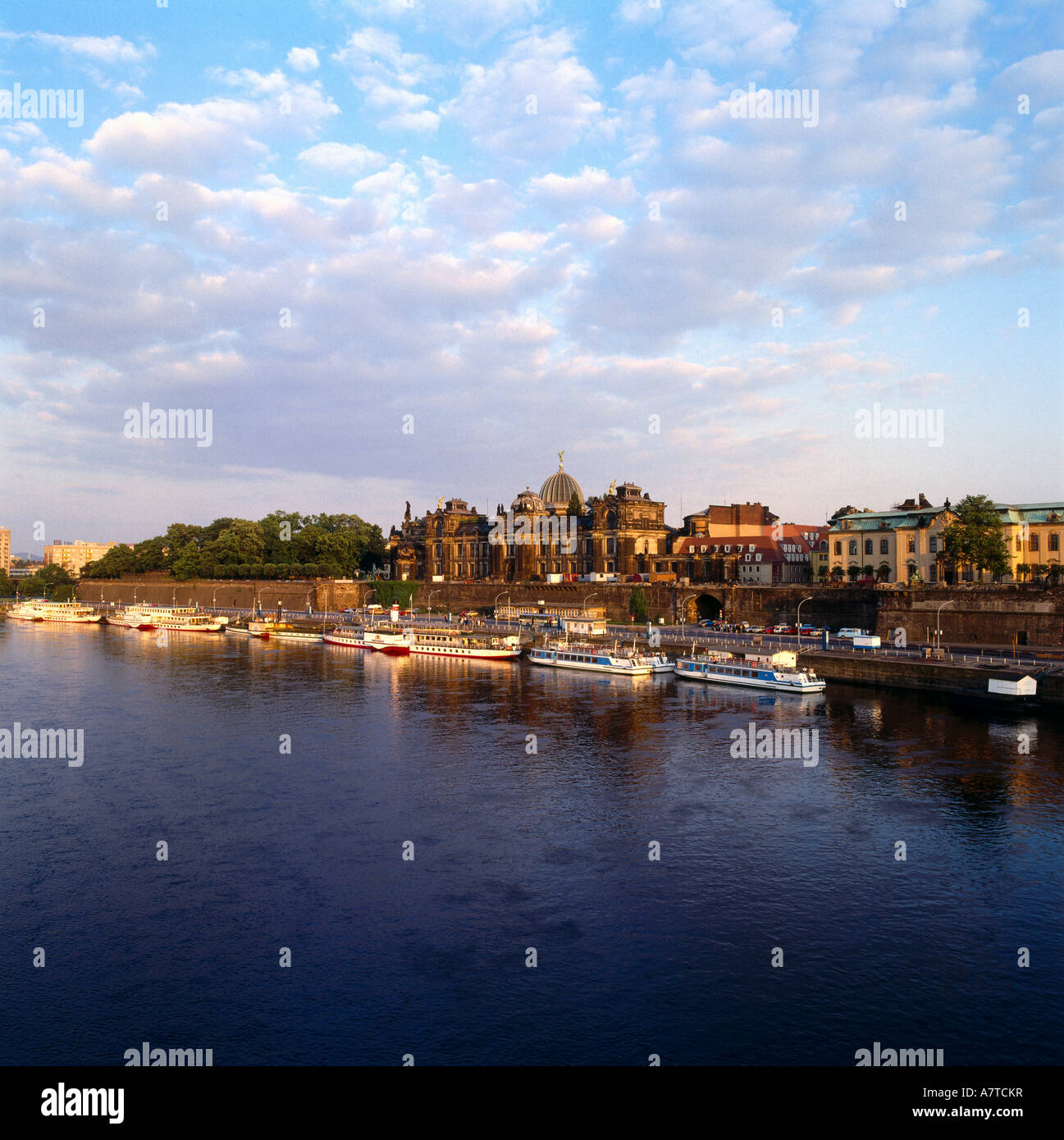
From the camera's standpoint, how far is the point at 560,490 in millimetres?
149375

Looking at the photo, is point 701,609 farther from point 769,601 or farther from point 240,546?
point 240,546

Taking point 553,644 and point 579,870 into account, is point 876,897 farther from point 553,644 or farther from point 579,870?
point 553,644

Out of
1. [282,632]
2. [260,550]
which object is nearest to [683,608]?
[282,632]

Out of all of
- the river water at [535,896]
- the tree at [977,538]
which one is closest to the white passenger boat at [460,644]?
the river water at [535,896]

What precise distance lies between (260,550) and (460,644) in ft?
274

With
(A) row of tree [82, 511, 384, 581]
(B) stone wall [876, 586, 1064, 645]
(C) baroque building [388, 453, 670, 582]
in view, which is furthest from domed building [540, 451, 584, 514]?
(B) stone wall [876, 586, 1064, 645]

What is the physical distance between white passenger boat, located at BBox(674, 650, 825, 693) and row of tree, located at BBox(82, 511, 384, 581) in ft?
306

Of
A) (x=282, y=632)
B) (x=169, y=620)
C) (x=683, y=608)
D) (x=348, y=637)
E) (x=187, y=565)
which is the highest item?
(x=187, y=565)

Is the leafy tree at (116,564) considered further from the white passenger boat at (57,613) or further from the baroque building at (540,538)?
the baroque building at (540,538)

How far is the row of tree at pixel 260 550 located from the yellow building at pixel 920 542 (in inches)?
3560

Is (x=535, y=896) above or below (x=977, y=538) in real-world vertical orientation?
below

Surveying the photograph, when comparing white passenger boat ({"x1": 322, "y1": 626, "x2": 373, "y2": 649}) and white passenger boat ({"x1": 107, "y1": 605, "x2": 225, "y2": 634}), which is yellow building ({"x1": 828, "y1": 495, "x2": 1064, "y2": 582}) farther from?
white passenger boat ({"x1": 107, "y1": 605, "x2": 225, "y2": 634})

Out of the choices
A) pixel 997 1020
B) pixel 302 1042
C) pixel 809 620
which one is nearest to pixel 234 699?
pixel 302 1042

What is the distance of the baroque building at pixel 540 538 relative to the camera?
5005 inches
